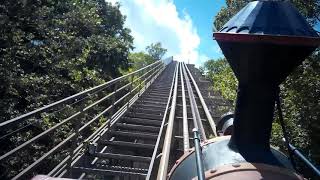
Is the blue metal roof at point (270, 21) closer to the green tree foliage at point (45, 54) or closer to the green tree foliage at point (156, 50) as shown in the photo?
the green tree foliage at point (45, 54)

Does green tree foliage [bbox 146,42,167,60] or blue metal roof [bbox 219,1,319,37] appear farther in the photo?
green tree foliage [bbox 146,42,167,60]

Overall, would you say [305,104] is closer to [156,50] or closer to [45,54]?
[45,54]

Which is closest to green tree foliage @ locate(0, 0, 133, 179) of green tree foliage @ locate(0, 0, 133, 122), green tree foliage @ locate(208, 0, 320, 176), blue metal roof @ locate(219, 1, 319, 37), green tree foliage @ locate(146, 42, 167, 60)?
green tree foliage @ locate(0, 0, 133, 122)

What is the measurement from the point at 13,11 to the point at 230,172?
13900 millimetres

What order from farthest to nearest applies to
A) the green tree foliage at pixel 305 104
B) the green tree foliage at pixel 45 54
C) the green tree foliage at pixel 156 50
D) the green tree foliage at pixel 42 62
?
the green tree foliage at pixel 156 50, the green tree foliage at pixel 305 104, the green tree foliage at pixel 45 54, the green tree foliage at pixel 42 62

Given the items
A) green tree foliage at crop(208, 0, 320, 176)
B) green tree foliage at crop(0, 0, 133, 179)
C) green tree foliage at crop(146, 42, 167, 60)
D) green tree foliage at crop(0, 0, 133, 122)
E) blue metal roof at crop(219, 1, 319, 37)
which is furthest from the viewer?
green tree foliage at crop(146, 42, 167, 60)

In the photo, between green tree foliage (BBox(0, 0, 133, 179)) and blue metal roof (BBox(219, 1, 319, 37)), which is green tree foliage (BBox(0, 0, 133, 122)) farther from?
blue metal roof (BBox(219, 1, 319, 37))

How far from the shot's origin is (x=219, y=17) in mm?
27844

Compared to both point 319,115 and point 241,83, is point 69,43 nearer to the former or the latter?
point 319,115

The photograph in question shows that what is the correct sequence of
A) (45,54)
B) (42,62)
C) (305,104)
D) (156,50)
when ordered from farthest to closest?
(156,50) < (45,54) < (42,62) < (305,104)

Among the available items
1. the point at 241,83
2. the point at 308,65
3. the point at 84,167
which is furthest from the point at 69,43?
the point at 241,83

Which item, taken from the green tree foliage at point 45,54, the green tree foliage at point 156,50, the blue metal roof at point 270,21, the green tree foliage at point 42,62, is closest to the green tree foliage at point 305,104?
the green tree foliage at point 42,62

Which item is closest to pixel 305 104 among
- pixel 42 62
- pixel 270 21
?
pixel 42 62

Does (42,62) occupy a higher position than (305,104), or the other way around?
(42,62)
